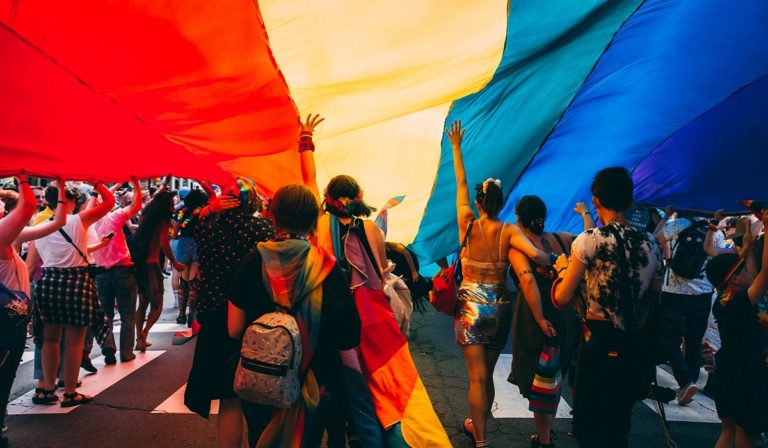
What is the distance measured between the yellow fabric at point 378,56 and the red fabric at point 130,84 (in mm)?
168

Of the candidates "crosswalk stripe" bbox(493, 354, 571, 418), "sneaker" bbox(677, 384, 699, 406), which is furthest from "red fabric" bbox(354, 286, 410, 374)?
"sneaker" bbox(677, 384, 699, 406)

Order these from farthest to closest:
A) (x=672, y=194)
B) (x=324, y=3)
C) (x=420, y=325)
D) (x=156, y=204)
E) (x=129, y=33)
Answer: (x=420, y=325) → (x=156, y=204) → (x=672, y=194) → (x=324, y=3) → (x=129, y=33)

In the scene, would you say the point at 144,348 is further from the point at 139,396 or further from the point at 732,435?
the point at 732,435

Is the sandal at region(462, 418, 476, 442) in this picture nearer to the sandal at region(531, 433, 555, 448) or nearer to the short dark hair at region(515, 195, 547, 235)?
the sandal at region(531, 433, 555, 448)

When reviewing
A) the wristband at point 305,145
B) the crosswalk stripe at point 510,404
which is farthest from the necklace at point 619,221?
the crosswalk stripe at point 510,404

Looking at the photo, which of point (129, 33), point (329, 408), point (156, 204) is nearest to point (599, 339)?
point (329, 408)

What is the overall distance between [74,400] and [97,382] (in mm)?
738

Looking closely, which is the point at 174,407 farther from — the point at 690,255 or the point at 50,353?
the point at 690,255

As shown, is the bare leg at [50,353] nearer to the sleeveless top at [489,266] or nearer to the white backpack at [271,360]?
the white backpack at [271,360]

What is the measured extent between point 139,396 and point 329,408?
335 centimetres

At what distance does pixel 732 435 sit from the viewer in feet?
11.1

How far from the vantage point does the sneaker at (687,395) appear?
511cm

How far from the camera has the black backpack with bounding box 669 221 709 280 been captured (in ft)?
18.0

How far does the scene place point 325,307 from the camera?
258cm
